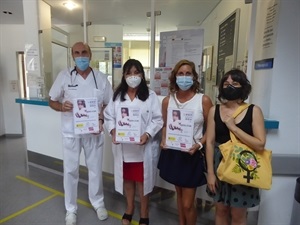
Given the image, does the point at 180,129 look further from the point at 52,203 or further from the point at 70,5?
the point at 70,5

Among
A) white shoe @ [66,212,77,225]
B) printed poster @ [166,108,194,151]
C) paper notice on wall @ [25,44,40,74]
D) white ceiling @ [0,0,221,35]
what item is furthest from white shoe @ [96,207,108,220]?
paper notice on wall @ [25,44,40,74]

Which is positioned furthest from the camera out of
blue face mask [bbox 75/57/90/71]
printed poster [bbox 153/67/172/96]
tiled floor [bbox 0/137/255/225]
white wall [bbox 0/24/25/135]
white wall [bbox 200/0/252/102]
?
white wall [bbox 0/24/25/135]

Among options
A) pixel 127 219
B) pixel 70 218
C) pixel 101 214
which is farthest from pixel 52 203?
pixel 127 219

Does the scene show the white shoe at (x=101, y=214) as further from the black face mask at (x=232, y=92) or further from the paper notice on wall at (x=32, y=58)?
the paper notice on wall at (x=32, y=58)

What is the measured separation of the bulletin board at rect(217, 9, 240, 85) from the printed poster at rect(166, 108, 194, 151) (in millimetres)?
1111

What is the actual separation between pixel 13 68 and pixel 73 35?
98.6 inches

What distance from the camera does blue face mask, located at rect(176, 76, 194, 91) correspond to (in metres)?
1.50

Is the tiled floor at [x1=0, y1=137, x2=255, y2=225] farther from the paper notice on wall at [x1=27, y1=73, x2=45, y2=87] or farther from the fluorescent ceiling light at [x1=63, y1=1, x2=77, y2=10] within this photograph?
the fluorescent ceiling light at [x1=63, y1=1, x2=77, y2=10]

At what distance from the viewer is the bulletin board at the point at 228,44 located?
8.07 ft

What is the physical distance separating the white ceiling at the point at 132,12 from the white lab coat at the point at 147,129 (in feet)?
3.56

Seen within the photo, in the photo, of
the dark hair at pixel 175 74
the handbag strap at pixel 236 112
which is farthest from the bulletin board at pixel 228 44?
the handbag strap at pixel 236 112

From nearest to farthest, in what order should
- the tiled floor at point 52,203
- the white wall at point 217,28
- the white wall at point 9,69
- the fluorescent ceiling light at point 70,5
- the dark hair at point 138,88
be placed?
the dark hair at point 138,88, the tiled floor at point 52,203, the white wall at point 217,28, the fluorescent ceiling light at point 70,5, the white wall at point 9,69

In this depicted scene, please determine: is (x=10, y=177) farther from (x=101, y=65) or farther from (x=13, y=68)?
(x=13, y=68)

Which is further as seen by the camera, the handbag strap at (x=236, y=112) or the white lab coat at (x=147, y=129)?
the white lab coat at (x=147, y=129)
